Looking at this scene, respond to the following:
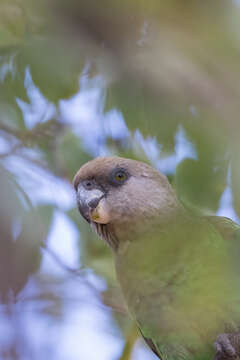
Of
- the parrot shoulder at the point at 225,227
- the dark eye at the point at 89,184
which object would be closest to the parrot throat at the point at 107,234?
the dark eye at the point at 89,184

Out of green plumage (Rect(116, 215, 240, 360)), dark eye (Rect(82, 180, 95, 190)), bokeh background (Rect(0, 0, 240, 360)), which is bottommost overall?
green plumage (Rect(116, 215, 240, 360))

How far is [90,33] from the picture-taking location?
119 centimetres

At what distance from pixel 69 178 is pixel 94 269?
46 cm

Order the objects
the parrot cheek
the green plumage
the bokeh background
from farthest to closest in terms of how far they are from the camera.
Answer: the parrot cheek
the green plumage
the bokeh background

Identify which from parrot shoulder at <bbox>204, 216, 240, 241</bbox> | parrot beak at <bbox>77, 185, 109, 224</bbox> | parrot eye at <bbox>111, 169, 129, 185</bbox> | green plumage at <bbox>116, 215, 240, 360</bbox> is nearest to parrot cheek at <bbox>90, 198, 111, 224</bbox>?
parrot beak at <bbox>77, 185, 109, 224</bbox>

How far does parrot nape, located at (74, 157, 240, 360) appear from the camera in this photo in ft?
5.68

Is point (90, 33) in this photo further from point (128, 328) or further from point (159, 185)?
point (128, 328)

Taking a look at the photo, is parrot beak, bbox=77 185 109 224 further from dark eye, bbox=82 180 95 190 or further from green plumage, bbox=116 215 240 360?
green plumage, bbox=116 215 240 360

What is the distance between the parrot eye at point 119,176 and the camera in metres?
2.21

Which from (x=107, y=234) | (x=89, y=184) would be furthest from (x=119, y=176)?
(x=107, y=234)

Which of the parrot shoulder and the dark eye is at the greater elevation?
the parrot shoulder

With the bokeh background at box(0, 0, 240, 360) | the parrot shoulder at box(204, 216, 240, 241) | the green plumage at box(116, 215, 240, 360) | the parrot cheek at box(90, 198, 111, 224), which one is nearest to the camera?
the bokeh background at box(0, 0, 240, 360)

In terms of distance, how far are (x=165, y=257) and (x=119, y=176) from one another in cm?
66

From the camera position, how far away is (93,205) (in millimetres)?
2141
